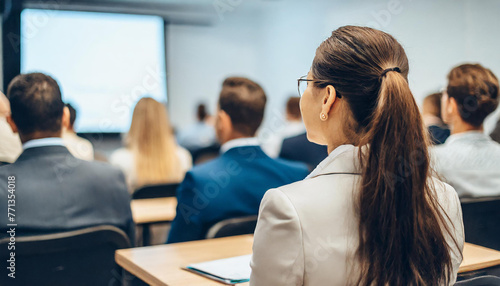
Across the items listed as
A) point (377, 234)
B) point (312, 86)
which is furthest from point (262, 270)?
point (312, 86)

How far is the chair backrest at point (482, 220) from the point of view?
73.3 inches

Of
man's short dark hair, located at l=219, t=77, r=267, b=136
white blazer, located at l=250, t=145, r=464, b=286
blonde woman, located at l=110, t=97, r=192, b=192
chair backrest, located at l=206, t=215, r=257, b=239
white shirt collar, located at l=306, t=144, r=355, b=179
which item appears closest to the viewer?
white blazer, located at l=250, t=145, r=464, b=286

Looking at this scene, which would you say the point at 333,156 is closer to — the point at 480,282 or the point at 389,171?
the point at 389,171

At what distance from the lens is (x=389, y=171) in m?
0.88

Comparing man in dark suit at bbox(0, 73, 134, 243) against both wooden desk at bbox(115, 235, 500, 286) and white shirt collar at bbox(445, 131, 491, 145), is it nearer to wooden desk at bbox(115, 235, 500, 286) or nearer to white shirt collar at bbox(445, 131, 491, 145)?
wooden desk at bbox(115, 235, 500, 286)

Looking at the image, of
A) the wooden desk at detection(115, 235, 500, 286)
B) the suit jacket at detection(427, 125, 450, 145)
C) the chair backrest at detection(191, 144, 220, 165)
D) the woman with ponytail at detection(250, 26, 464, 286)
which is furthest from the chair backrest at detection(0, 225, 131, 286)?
the chair backrest at detection(191, 144, 220, 165)

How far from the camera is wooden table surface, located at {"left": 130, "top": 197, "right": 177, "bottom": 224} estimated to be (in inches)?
91.4

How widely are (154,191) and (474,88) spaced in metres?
1.85

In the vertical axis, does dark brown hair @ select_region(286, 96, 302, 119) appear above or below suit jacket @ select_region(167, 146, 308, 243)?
above

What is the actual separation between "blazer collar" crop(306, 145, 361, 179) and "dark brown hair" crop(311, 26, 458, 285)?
0.02 meters

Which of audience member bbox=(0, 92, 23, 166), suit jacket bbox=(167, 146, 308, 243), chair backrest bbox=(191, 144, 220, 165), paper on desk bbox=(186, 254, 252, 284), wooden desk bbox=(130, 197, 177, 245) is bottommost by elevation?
wooden desk bbox=(130, 197, 177, 245)

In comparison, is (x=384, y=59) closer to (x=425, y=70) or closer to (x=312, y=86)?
(x=312, y=86)

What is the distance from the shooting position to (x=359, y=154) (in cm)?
91

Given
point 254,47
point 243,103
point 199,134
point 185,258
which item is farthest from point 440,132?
point 254,47
